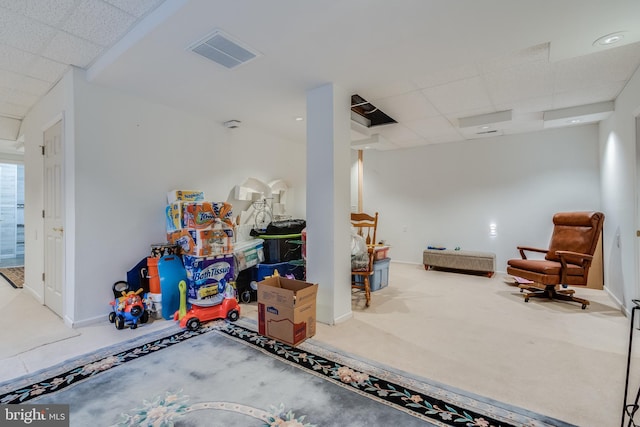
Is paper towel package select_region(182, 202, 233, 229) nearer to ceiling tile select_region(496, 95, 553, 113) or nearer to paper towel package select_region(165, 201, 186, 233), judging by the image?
paper towel package select_region(165, 201, 186, 233)

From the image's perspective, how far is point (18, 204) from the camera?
6.58 metres

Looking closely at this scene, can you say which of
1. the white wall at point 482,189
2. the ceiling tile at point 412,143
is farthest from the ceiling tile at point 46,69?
the white wall at point 482,189

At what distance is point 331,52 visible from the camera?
250 centimetres

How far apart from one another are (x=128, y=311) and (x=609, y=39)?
476 centimetres

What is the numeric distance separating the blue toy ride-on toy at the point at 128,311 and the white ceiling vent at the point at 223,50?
2448 mm

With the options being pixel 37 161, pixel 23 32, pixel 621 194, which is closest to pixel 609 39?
pixel 621 194

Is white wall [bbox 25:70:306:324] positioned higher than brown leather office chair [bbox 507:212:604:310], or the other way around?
white wall [bbox 25:70:306:324]

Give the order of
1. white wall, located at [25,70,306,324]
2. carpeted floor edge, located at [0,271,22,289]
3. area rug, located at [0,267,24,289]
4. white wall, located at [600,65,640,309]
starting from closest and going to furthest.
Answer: white wall, located at [25,70,306,324] → white wall, located at [600,65,640,309] → carpeted floor edge, located at [0,271,22,289] → area rug, located at [0,267,24,289]

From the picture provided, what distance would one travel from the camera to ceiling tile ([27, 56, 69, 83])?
2914mm

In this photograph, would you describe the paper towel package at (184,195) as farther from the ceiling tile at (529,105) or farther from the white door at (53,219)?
the ceiling tile at (529,105)

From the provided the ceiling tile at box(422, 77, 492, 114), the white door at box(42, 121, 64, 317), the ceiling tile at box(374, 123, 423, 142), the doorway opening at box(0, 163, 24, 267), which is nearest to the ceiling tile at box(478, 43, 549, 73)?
the ceiling tile at box(422, 77, 492, 114)

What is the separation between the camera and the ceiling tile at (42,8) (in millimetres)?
2115

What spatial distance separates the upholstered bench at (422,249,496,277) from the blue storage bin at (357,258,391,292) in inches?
64.6

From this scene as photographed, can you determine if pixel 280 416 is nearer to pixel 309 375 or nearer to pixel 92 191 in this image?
pixel 309 375
